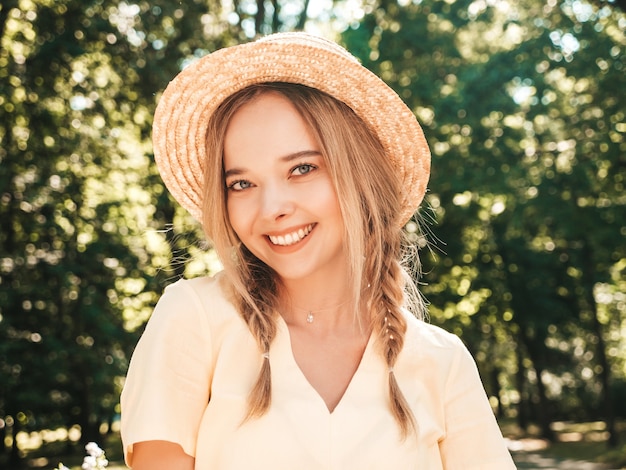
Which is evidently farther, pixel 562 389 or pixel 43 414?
pixel 562 389

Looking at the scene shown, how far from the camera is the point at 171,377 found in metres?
2.03

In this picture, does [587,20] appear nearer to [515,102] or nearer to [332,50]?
[515,102]

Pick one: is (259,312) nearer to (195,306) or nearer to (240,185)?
(195,306)

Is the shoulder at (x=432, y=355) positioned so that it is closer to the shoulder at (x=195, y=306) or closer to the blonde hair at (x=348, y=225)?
the blonde hair at (x=348, y=225)

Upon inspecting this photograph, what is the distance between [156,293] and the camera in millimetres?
14617

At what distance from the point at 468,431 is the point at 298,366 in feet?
1.72

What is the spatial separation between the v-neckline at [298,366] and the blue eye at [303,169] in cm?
42

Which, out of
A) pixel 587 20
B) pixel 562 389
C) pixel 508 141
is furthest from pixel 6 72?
pixel 562 389

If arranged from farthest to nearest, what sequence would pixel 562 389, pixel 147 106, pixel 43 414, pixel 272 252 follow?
pixel 562 389 < pixel 147 106 < pixel 43 414 < pixel 272 252

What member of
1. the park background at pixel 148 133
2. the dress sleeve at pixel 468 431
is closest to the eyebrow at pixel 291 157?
the dress sleeve at pixel 468 431

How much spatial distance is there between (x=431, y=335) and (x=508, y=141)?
36.2 ft

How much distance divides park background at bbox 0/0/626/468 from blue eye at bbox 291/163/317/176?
30.7ft

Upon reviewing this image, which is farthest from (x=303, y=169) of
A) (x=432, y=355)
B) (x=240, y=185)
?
(x=432, y=355)

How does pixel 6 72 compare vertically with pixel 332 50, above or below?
above
